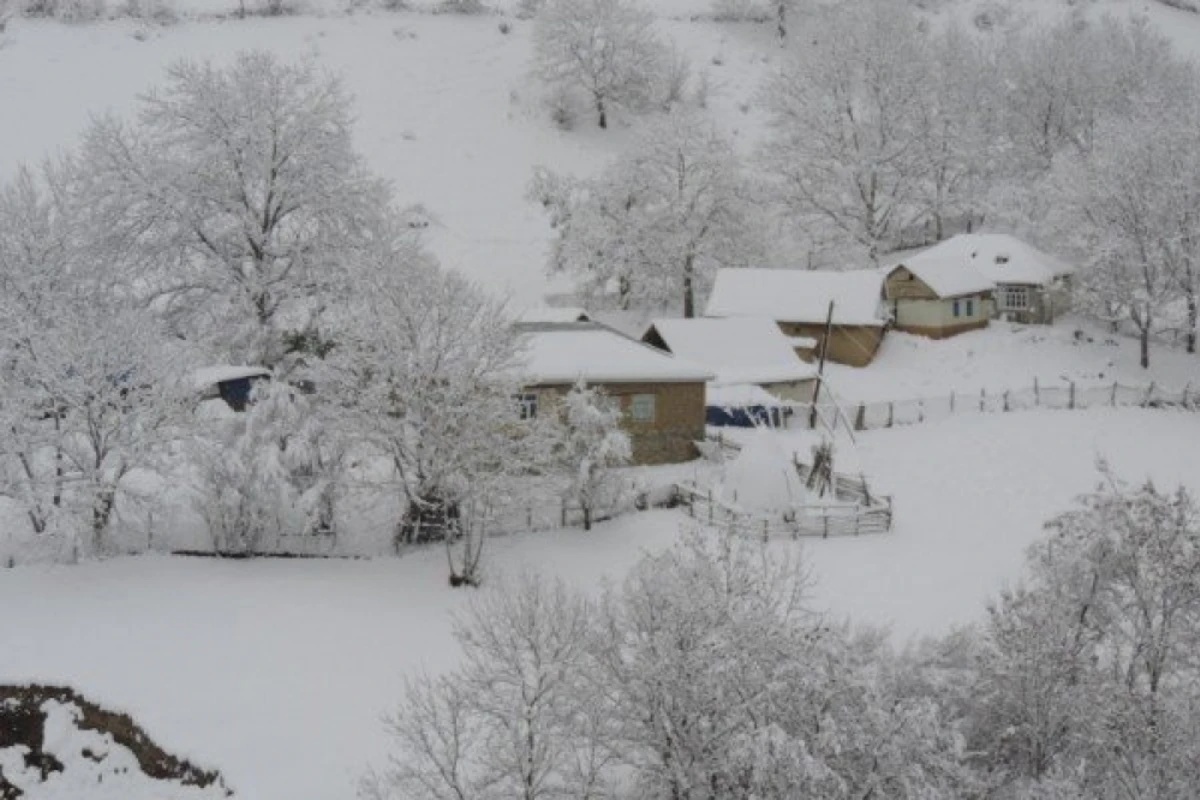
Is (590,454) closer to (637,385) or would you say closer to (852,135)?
(637,385)

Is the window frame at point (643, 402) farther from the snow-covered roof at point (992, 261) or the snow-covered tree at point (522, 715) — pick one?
the snow-covered roof at point (992, 261)

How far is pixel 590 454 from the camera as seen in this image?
3120cm

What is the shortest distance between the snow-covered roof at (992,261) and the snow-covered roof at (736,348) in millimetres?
12344

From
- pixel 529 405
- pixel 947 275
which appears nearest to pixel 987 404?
pixel 947 275

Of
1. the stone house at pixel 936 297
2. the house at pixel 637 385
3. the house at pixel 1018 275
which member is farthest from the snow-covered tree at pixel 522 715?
the house at pixel 1018 275

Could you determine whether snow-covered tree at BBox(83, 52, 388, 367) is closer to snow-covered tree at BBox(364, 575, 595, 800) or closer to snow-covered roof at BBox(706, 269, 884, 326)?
snow-covered tree at BBox(364, 575, 595, 800)

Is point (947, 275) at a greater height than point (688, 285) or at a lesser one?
greater

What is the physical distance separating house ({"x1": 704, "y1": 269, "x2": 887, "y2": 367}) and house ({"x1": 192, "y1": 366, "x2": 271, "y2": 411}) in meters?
21.9

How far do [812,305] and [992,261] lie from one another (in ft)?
37.9

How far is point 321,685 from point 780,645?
1050 centimetres

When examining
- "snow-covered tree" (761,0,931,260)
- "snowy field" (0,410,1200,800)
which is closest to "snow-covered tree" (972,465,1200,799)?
"snowy field" (0,410,1200,800)

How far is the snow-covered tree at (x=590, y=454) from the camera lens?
3108 cm

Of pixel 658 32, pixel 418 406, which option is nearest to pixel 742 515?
pixel 418 406

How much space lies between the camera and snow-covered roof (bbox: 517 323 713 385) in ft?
117
